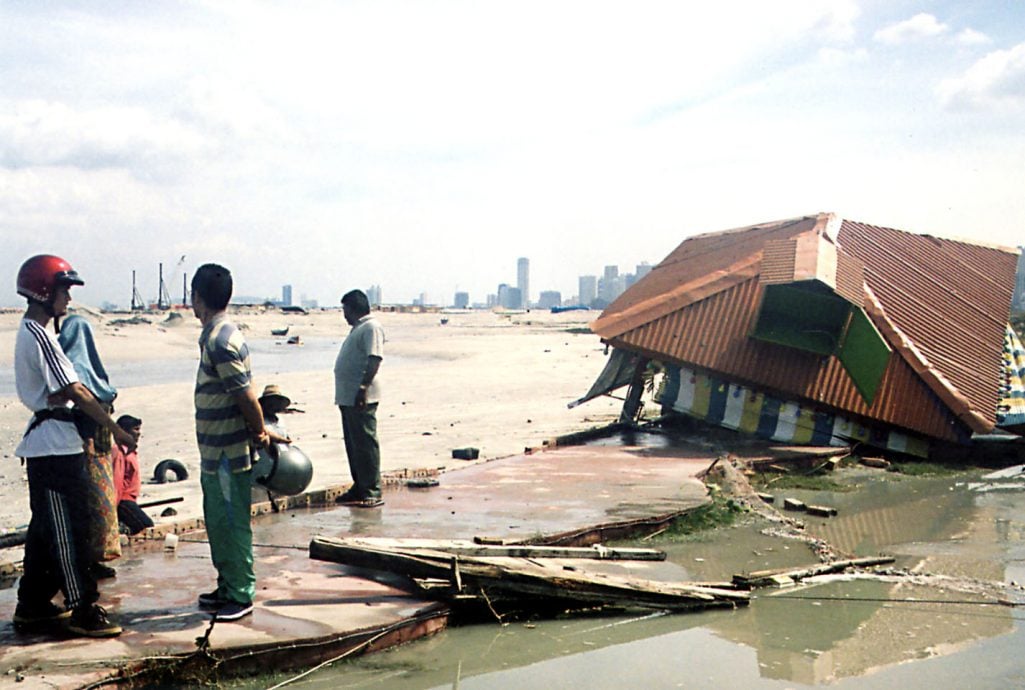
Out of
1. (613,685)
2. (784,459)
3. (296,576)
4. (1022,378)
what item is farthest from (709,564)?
A: (1022,378)

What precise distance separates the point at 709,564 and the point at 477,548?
205 centimetres

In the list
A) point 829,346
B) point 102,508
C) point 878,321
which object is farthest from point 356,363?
point 878,321

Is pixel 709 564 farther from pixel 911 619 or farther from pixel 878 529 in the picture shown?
pixel 878 529

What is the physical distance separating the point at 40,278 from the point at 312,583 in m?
2.51

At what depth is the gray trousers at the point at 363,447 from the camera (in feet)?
27.0

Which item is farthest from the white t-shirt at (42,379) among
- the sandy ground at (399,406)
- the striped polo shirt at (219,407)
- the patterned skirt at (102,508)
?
the sandy ground at (399,406)

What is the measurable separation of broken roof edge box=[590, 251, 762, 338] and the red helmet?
9782mm

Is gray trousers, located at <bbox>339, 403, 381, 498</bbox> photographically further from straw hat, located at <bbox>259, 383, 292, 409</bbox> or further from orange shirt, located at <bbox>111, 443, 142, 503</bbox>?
orange shirt, located at <bbox>111, 443, 142, 503</bbox>

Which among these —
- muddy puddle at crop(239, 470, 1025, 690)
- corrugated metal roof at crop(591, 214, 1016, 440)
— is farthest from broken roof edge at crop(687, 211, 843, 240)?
muddy puddle at crop(239, 470, 1025, 690)

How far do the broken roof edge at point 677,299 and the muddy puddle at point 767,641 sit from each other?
256 inches

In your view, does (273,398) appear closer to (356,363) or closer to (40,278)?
(356,363)

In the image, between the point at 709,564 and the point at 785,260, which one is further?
the point at 785,260

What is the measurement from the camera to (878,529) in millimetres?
9250

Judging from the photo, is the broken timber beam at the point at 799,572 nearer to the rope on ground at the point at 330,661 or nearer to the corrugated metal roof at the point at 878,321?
the rope on ground at the point at 330,661
